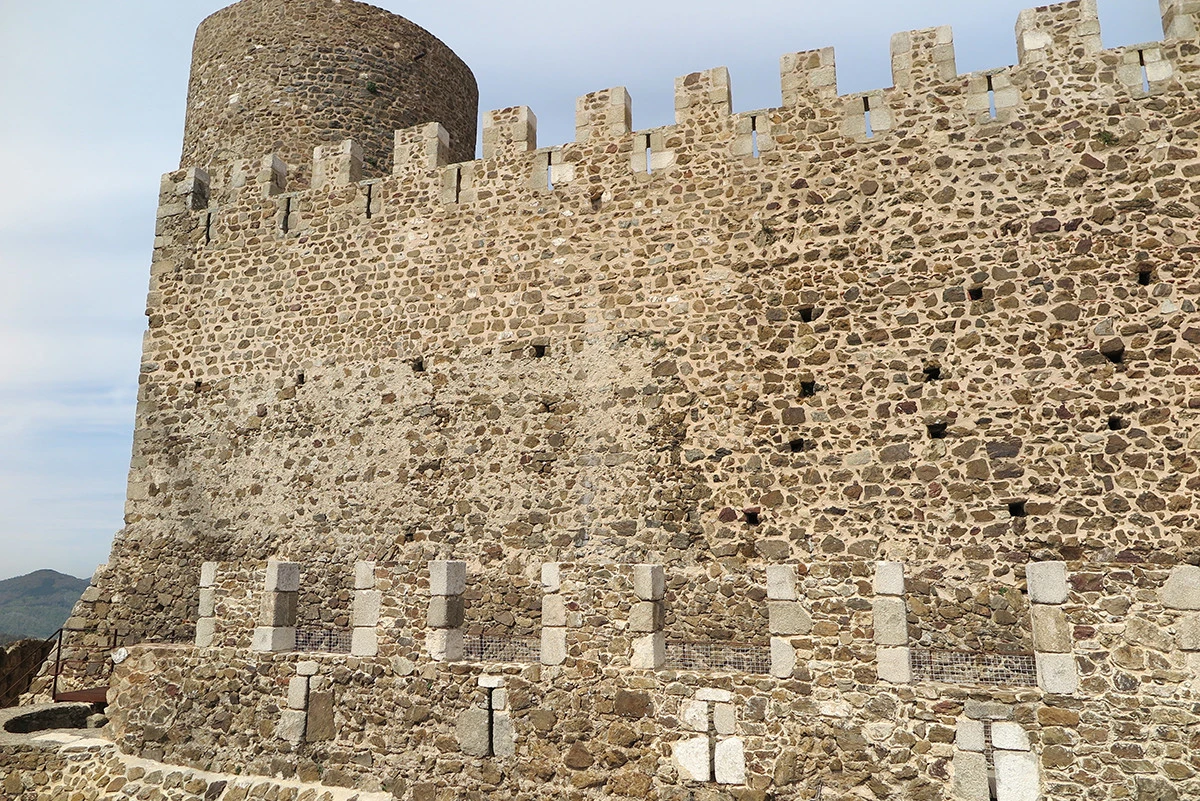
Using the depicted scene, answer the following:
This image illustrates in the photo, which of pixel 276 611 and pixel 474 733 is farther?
pixel 276 611

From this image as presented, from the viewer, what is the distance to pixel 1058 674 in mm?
4797

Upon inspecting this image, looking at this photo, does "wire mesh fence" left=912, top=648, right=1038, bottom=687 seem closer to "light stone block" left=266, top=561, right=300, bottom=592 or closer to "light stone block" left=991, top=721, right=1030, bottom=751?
"light stone block" left=991, top=721, right=1030, bottom=751

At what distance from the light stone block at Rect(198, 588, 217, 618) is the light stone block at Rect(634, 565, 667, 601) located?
3.80 m

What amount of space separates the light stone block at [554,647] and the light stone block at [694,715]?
0.90 metres

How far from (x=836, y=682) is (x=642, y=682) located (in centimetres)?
123

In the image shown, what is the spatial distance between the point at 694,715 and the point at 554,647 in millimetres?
1065

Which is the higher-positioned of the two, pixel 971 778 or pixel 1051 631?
pixel 1051 631

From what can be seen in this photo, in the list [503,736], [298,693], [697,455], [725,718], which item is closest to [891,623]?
[725,718]

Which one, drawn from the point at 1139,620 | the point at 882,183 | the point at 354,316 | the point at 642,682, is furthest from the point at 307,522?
the point at 1139,620

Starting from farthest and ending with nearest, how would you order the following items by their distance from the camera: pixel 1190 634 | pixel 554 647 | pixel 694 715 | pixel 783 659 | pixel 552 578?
pixel 552 578 < pixel 554 647 < pixel 694 715 < pixel 783 659 < pixel 1190 634

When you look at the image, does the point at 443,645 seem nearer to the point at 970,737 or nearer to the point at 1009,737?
the point at 970,737

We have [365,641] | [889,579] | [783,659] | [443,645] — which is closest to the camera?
[889,579]

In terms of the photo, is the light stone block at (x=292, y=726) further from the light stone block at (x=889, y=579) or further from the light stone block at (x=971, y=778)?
the light stone block at (x=971, y=778)

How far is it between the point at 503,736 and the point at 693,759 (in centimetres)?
136
